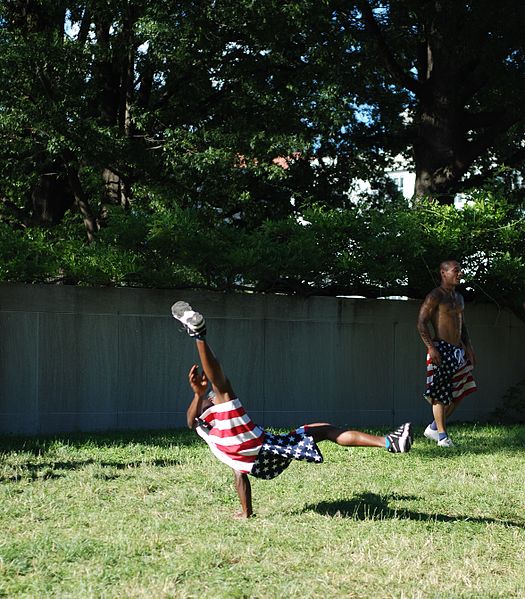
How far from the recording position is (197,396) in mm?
6266

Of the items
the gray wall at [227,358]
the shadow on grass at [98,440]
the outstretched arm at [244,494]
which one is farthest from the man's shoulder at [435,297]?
the outstretched arm at [244,494]

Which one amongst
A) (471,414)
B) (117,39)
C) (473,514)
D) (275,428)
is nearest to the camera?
(473,514)

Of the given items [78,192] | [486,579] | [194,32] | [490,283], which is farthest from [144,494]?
[78,192]

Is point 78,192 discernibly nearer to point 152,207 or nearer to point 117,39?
point 152,207

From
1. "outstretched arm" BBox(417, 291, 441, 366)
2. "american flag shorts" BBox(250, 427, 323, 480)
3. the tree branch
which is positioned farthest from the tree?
"american flag shorts" BBox(250, 427, 323, 480)

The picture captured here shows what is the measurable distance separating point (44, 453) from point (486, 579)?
5.09m

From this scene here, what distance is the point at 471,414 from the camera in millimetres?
13336

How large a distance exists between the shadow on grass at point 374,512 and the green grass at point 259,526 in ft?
0.05

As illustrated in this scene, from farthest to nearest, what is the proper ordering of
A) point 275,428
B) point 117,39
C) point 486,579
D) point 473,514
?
point 117,39 < point 275,428 < point 473,514 < point 486,579

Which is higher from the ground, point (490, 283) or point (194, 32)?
point (194, 32)

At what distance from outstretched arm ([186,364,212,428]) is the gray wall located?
→ 4671 mm

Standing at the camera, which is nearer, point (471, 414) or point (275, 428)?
point (275, 428)

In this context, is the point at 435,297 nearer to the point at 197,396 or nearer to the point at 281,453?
the point at 281,453

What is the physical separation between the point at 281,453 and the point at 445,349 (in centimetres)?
445
